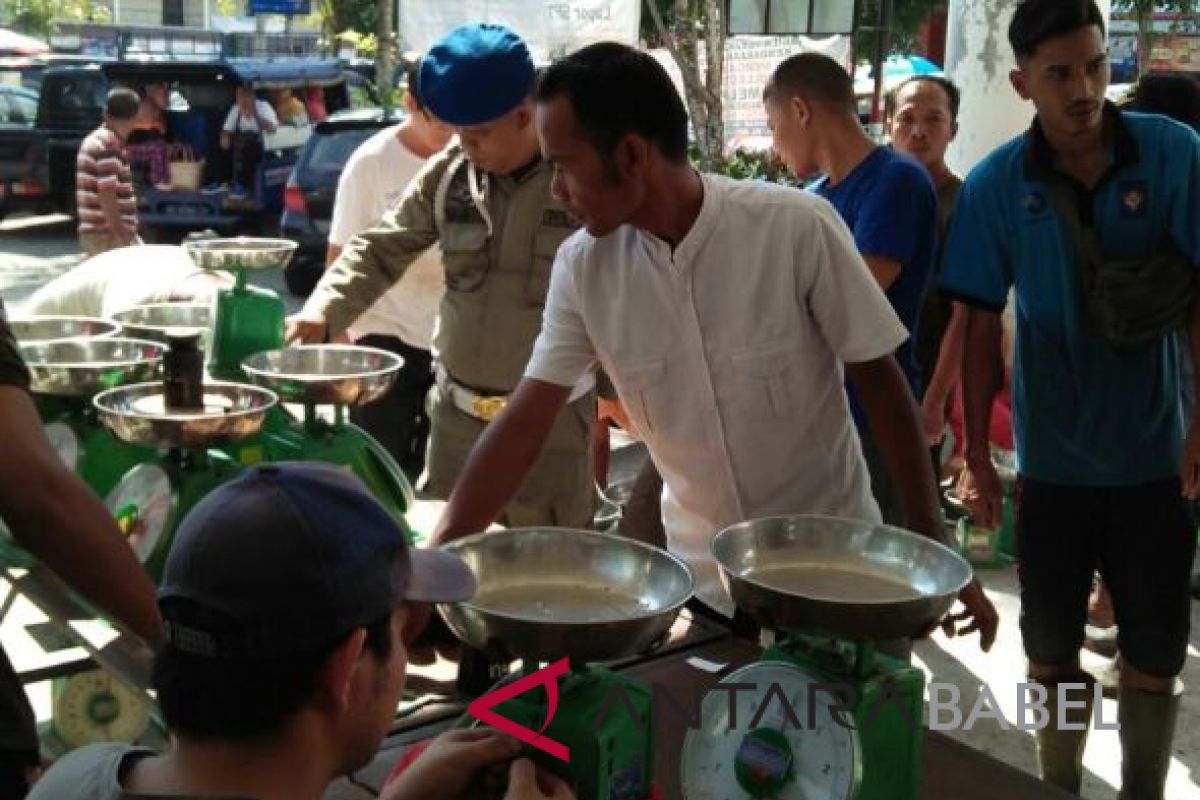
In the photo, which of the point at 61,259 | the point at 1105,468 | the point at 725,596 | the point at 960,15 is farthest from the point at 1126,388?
the point at 61,259

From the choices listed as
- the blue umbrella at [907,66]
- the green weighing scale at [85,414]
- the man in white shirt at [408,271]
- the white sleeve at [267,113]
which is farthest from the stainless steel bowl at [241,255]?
the white sleeve at [267,113]

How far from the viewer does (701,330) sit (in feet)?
7.27

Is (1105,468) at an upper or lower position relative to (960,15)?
lower

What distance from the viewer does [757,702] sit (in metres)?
1.58

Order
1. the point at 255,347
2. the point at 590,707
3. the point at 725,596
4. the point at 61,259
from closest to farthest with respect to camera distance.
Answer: the point at 590,707 < the point at 725,596 < the point at 255,347 < the point at 61,259

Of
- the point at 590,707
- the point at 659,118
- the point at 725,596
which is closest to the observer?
the point at 590,707

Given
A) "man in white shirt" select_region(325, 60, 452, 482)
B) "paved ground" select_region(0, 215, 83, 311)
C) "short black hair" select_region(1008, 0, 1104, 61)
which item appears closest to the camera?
"short black hair" select_region(1008, 0, 1104, 61)

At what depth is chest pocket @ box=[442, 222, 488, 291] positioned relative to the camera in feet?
10.9

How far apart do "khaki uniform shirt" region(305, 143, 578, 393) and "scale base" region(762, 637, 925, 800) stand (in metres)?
1.80

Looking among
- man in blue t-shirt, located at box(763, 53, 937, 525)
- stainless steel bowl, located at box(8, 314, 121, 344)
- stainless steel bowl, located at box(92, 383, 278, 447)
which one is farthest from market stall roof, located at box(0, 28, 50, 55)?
stainless steel bowl, located at box(92, 383, 278, 447)

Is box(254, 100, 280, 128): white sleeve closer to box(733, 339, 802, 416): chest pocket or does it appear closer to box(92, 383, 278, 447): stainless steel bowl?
box(92, 383, 278, 447): stainless steel bowl

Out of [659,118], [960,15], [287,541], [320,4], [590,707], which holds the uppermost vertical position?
[320,4]

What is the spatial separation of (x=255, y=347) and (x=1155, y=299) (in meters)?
1.87

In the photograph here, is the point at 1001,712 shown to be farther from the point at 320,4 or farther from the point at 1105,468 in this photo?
the point at 320,4
